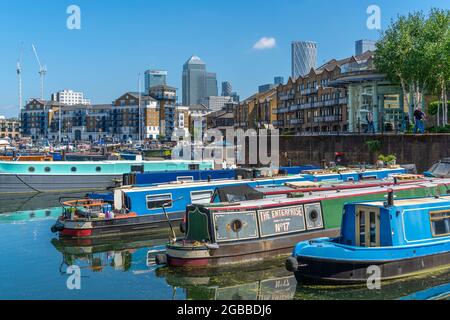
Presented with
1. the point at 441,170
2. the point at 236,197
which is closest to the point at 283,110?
the point at 441,170

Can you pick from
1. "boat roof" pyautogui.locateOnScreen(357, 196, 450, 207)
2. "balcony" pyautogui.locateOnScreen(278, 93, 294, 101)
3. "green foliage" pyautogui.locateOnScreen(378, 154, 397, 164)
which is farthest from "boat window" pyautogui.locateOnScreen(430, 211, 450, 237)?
"balcony" pyautogui.locateOnScreen(278, 93, 294, 101)

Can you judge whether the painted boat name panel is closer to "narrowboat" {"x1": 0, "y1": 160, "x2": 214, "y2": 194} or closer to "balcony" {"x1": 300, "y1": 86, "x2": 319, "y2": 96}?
"narrowboat" {"x1": 0, "y1": 160, "x2": 214, "y2": 194}

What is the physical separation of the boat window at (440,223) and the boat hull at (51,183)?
3146 centimetres

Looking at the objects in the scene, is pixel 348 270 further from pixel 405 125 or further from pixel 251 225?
pixel 405 125

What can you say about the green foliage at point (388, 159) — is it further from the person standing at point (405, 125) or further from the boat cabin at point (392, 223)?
the boat cabin at point (392, 223)

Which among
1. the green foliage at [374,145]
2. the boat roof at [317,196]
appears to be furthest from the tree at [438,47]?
the boat roof at [317,196]

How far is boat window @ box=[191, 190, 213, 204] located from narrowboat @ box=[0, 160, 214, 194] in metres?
18.2

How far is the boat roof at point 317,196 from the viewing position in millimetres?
20219

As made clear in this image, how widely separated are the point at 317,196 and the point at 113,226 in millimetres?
10200

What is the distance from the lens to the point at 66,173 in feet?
156

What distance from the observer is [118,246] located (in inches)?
974
